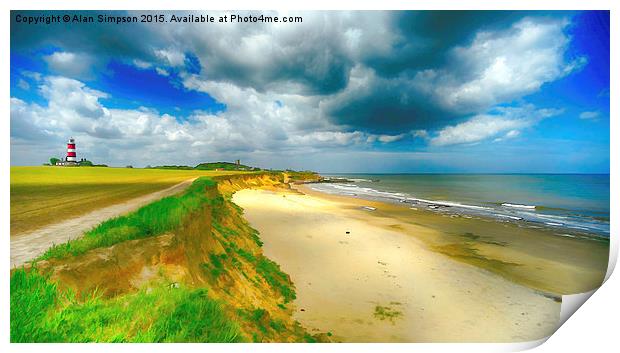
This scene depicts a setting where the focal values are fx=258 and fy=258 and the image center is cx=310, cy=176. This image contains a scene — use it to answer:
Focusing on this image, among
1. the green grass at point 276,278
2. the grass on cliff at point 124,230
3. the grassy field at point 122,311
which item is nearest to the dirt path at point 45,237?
the grass on cliff at point 124,230

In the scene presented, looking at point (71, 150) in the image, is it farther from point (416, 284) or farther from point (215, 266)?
point (416, 284)

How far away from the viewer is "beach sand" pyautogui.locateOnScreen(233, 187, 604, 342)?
17.0ft

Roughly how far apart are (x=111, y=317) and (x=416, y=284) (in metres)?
6.84

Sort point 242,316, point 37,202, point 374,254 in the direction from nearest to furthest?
1. point 242,316
2. point 37,202
3. point 374,254

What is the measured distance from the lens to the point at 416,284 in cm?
709

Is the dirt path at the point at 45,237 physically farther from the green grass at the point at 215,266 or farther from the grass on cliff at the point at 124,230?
the green grass at the point at 215,266

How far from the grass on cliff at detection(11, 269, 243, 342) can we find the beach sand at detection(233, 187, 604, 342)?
9.11 ft

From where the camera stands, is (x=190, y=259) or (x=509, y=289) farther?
(x=509, y=289)

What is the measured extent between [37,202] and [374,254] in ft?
36.3

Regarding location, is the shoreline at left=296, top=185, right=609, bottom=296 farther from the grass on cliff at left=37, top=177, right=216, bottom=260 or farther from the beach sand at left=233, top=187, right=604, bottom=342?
the grass on cliff at left=37, top=177, right=216, bottom=260

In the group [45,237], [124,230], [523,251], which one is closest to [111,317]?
[124,230]

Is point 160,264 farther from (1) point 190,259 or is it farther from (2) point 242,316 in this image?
(2) point 242,316

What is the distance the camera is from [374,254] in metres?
9.49

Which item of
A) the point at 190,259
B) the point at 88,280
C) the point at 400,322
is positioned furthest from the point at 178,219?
the point at 400,322
